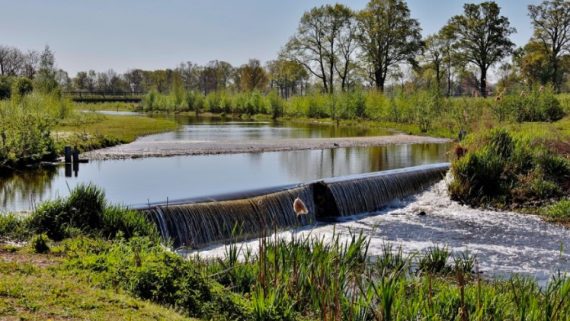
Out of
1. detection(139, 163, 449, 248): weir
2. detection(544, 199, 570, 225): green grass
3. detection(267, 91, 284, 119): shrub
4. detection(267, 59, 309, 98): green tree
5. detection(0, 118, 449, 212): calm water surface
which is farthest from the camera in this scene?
detection(267, 59, 309, 98): green tree

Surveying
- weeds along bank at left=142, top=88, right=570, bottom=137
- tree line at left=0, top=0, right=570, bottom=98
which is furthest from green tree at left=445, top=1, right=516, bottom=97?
weeds along bank at left=142, top=88, right=570, bottom=137

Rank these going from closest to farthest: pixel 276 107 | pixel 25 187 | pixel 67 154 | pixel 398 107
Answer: pixel 25 187 < pixel 67 154 < pixel 398 107 < pixel 276 107

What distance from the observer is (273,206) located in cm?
1241

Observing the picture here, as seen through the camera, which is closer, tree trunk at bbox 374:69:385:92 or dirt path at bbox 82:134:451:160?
dirt path at bbox 82:134:451:160

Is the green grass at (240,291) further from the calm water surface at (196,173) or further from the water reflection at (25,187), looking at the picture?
the water reflection at (25,187)

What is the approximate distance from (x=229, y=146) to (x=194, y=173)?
7.45 metres

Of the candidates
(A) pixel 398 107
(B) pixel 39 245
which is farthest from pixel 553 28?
(B) pixel 39 245

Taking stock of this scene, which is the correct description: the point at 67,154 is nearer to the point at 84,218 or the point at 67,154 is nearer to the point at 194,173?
the point at 194,173

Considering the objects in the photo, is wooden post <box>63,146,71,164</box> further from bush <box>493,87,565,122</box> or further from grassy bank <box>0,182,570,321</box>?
bush <box>493,87,565,122</box>

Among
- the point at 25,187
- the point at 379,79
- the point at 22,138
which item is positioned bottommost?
the point at 25,187

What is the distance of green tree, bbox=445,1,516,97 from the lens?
174 ft

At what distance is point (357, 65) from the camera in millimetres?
56875

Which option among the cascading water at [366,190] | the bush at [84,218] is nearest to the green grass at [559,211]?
the cascading water at [366,190]

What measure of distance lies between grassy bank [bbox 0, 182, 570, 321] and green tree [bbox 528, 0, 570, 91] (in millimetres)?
51856
